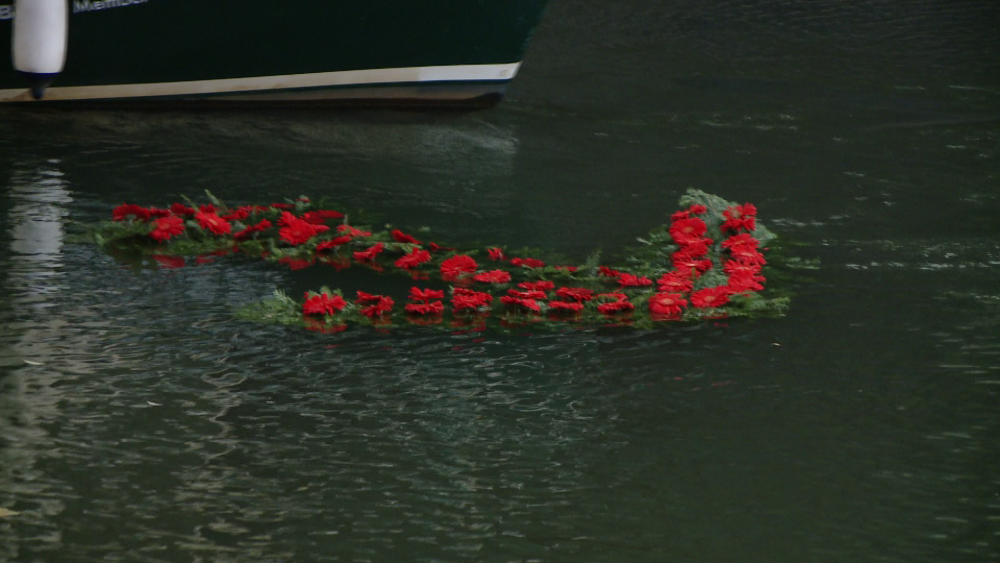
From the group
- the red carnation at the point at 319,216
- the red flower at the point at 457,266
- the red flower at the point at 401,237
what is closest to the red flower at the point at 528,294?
the red flower at the point at 457,266

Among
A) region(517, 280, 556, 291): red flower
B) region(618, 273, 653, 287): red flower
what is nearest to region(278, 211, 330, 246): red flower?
region(517, 280, 556, 291): red flower

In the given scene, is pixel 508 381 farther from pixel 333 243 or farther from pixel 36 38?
pixel 36 38

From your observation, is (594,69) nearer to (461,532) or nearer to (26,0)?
(26,0)

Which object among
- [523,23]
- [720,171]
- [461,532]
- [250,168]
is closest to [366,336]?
[461,532]

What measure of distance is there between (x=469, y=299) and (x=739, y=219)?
131 cm

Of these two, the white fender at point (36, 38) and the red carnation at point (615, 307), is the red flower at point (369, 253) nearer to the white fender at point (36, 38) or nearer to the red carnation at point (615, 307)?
the red carnation at point (615, 307)

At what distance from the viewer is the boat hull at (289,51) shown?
691 cm

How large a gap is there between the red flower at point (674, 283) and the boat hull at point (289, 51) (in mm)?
3240

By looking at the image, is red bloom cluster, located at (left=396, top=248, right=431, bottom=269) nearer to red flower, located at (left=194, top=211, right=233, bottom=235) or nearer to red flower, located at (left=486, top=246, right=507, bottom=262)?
red flower, located at (left=486, top=246, right=507, bottom=262)

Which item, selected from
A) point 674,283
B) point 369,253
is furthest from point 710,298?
point 369,253

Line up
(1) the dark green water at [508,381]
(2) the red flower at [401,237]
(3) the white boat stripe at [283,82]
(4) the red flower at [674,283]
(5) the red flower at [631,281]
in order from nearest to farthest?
(1) the dark green water at [508,381] → (4) the red flower at [674,283] → (5) the red flower at [631,281] → (2) the red flower at [401,237] → (3) the white boat stripe at [283,82]

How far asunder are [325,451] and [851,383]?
1.54 metres

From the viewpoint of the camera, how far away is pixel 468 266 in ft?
14.4

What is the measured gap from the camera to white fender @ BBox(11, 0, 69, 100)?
5.75 meters
